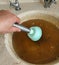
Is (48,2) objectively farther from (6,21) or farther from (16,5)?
(6,21)

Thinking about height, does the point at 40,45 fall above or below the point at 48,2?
below

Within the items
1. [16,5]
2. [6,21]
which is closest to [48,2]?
[16,5]

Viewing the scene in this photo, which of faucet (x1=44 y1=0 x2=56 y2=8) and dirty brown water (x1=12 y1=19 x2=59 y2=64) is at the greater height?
faucet (x1=44 y1=0 x2=56 y2=8)

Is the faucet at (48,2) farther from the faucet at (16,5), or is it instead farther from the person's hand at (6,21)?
the person's hand at (6,21)

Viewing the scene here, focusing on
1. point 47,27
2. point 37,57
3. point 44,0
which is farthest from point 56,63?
point 44,0

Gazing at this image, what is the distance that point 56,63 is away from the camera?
743mm

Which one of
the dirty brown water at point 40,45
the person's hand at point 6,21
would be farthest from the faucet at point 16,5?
the person's hand at point 6,21

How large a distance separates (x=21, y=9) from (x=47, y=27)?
0.15 metres

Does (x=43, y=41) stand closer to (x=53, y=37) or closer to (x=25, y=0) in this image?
(x=53, y=37)

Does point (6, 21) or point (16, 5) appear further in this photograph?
point (16, 5)

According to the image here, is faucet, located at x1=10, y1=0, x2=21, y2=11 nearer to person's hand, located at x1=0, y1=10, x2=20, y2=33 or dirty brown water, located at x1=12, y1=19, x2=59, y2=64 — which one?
dirty brown water, located at x1=12, y1=19, x2=59, y2=64

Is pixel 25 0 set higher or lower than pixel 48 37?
higher

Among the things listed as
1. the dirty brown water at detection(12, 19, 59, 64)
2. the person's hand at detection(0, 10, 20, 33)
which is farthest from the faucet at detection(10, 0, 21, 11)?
the person's hand at detection(0, 10, 20, 33)

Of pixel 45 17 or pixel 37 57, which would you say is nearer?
pixel 37 57
